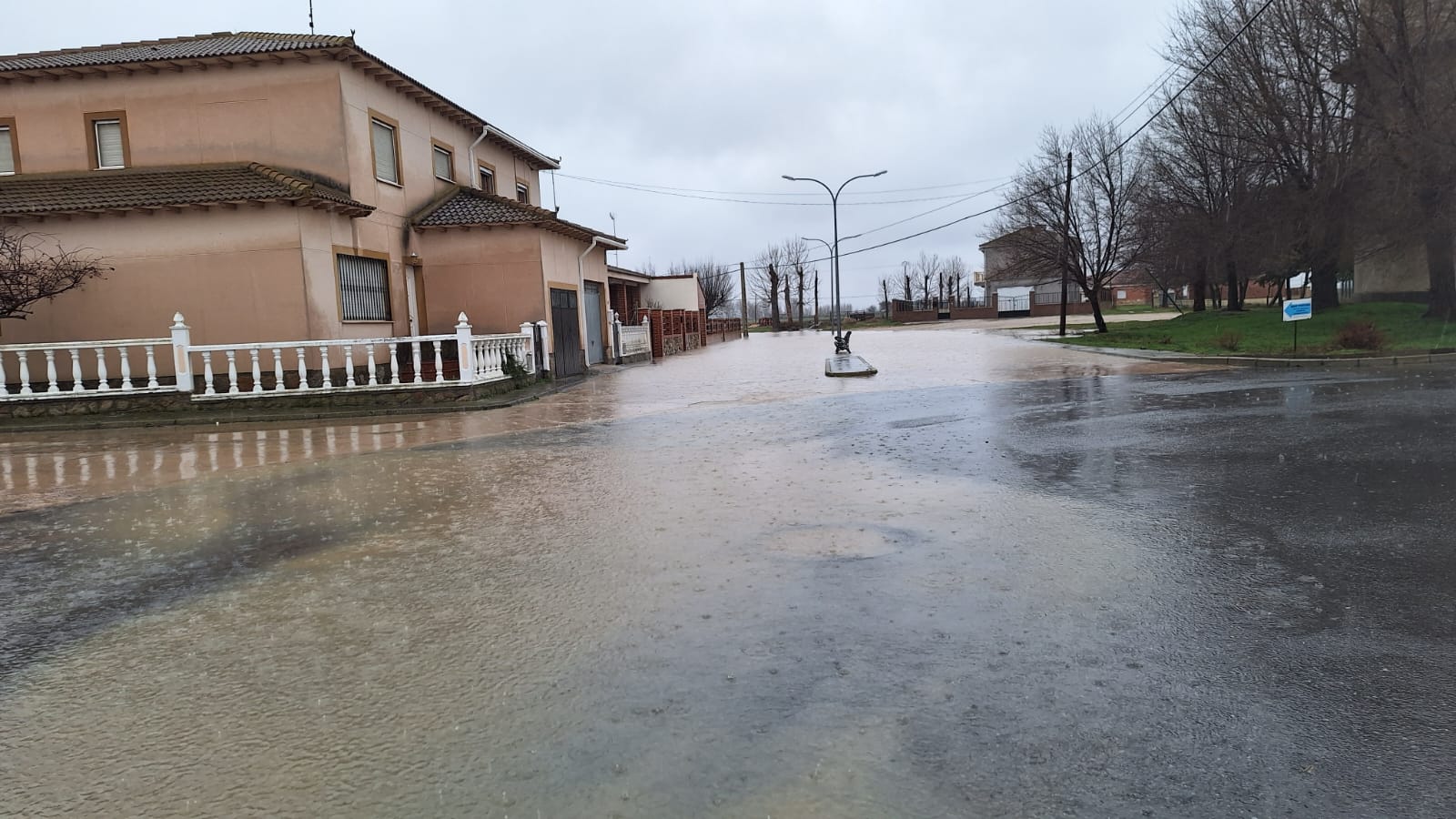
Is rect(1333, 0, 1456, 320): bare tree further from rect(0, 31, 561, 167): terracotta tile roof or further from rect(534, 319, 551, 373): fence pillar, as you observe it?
rect(0, 31, 561, 167): terracotta tile roof

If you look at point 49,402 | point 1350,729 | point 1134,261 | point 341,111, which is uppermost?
point 341,111

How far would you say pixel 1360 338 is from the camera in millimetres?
20312

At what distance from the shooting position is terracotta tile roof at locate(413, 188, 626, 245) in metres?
20.8

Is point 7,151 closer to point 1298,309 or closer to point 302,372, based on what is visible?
point 302,372

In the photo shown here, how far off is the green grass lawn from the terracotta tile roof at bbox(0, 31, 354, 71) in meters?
22.7

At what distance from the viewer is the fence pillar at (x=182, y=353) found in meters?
15.9

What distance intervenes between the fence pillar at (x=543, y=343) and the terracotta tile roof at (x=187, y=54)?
20.0 ft

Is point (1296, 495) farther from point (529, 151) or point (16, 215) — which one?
point (529, 151)

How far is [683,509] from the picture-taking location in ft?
23.2

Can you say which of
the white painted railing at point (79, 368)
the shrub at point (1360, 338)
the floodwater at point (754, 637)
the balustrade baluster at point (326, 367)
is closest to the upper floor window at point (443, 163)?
the balustrade baluster at point (326, 367)

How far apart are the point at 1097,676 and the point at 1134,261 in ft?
138

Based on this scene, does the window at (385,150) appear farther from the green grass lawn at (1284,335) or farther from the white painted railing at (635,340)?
the green grass lawn at (1284,335)

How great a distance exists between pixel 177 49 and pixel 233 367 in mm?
8976

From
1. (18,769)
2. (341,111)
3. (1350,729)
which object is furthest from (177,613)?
(341,111)
